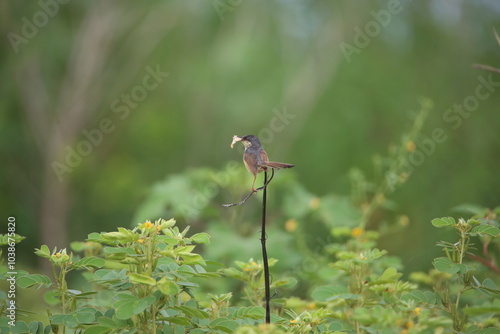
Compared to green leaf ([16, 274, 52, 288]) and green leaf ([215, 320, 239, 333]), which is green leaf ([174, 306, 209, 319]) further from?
green leaf ([16, 274, 52, 288])

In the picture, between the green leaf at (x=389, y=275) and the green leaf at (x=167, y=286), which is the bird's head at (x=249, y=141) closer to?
the green leaf at (x=167, y=286)

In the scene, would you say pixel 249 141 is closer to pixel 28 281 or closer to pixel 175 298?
pixel 175 298

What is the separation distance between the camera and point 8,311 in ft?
2.61

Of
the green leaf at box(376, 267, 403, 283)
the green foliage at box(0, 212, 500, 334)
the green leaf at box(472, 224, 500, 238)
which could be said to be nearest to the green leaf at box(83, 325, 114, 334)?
the green foliage at box(0, 212, 500, 334)

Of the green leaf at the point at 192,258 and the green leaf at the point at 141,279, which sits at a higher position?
the green leaf at the point at 192,258

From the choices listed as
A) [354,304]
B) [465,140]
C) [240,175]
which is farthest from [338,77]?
[354,304]

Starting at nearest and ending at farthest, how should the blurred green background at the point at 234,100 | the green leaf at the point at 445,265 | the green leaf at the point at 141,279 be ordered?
the green leaf at the point at 141,279, the green leaf at the point at 445,265, the blurred green background at the point at 234,100

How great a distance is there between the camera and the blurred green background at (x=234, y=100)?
8.88 feet

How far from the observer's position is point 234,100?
12.2 feet

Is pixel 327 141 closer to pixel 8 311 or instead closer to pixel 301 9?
pixel 301 9

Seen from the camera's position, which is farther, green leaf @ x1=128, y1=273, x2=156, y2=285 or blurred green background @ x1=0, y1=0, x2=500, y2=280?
blurred green background @ x1=0, y1=0, x2=500, y2=280

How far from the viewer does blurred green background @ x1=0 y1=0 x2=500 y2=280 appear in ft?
8.88

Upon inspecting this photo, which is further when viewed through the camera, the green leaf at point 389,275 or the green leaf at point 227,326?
the green leaf at point 389,275

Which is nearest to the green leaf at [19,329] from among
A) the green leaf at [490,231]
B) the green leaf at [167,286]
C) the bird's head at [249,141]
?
the green leaf at [167,286]
